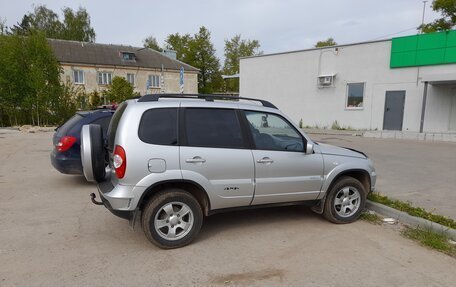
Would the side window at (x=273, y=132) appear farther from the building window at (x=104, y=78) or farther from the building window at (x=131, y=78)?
the building window at (x=131, y=78)

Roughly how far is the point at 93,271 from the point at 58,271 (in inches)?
14.3

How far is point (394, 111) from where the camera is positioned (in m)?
17.6

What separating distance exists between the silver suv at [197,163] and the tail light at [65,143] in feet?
8.63

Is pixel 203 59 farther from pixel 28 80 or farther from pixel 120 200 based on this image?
pixel 120 200

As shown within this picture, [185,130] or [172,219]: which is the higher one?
[185,130]

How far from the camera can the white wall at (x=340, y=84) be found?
16734 millimetres

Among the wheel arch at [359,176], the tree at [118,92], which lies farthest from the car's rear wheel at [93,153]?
the tree at [118,92]

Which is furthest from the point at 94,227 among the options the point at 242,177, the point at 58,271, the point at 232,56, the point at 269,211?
the point at 232,56

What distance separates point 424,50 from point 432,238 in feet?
49.7

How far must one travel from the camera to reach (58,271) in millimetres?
3439

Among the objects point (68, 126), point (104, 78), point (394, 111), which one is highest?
point (104, 78)

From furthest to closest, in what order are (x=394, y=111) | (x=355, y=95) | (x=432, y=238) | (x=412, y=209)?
(x=355, y=95), (x=394, y=111), (x=412, y=209), (x=432, y=238)

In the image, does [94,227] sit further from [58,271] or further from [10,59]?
[10,59]

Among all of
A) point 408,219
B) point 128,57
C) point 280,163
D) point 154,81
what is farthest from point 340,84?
point 128,57
